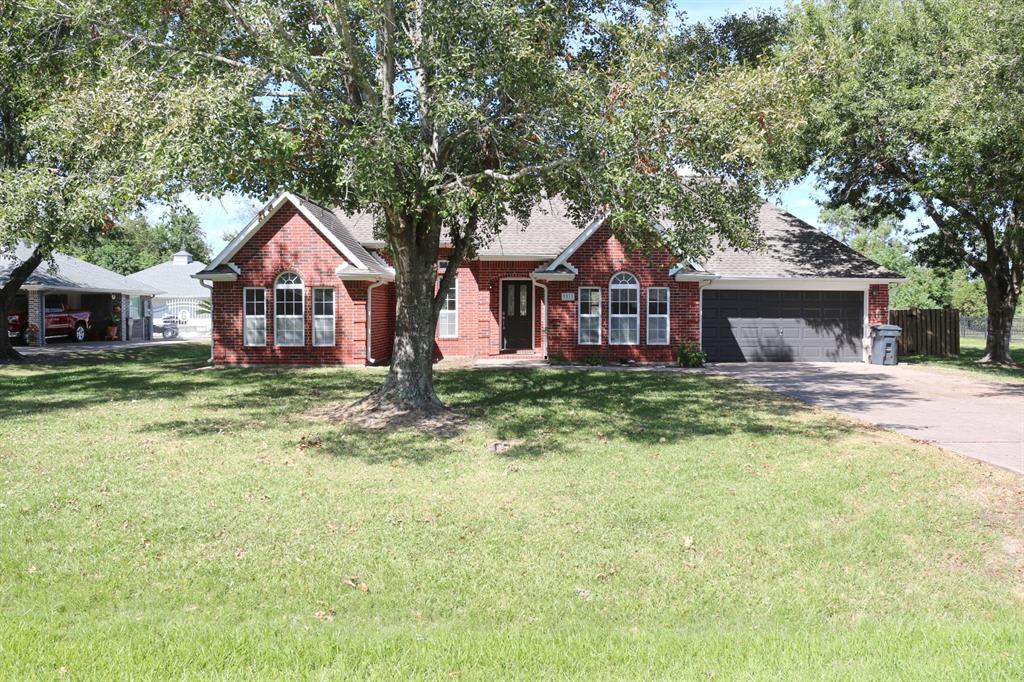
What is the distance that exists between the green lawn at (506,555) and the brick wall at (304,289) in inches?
400

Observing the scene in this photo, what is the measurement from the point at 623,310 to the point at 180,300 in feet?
123

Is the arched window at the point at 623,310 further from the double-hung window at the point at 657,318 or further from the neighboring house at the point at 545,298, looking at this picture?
the double-hung window at the point at 657,318

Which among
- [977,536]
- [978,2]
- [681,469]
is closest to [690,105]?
[681,469]

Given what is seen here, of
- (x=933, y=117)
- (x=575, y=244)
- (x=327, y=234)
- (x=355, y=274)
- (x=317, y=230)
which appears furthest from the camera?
(x=575, y=244)

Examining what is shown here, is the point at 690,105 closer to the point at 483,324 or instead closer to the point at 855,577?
the point at 855,577

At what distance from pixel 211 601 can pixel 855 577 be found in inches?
185

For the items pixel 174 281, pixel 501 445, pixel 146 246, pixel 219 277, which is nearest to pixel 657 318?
pixel 219 277

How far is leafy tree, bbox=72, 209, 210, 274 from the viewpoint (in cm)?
5988

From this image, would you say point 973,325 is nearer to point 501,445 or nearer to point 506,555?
point 501,445

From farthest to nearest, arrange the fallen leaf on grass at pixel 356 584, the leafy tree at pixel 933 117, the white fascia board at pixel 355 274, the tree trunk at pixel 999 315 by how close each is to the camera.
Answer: the tree trunk at pixel 999 315, the white fascia board at pixel 355 274, the leafy tree at pixel 933 117, the fallen leaf on grass at pixel 356 584

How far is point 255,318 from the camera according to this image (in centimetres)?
2119

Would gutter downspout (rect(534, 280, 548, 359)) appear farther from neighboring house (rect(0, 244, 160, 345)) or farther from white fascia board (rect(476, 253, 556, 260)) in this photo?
neighboring house (rect(0, 244, 160, 345))

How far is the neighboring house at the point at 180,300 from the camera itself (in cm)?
4681

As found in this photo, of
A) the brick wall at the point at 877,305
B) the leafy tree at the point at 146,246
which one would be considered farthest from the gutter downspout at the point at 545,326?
the leafy tree at the point at 146,246
